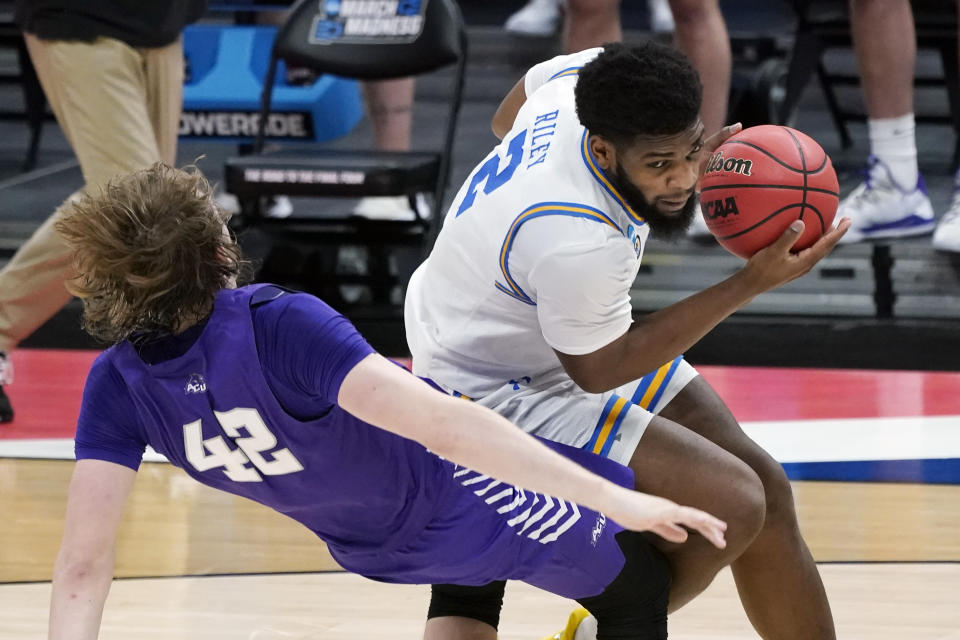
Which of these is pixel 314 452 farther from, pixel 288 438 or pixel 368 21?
pixel 368 21

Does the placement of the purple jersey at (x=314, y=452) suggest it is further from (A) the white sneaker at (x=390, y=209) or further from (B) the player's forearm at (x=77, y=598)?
(A) the white sneaker at (x=390, y=209)

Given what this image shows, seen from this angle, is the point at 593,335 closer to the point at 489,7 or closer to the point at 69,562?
the point at 69,562

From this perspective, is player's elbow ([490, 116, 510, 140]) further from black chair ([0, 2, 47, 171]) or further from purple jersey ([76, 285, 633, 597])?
black chair ([0, 2, 47, 171])

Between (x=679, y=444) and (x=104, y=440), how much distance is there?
1005mm

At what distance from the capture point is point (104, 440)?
7.17 ft

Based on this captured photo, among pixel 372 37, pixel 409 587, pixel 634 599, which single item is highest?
pixel 634 599

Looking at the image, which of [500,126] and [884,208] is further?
[884,208]

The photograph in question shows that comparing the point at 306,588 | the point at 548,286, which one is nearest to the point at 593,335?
the point at 548,286

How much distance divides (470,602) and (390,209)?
3404mm

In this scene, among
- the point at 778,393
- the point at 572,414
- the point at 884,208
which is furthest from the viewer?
the point at 884,208

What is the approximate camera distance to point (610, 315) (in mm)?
2529

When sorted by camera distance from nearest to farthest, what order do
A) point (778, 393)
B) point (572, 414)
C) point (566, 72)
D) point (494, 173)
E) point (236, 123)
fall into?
point (572, 414)
point (494, 173)
point (566, 72)
point (778, 393)
point (236, 123)

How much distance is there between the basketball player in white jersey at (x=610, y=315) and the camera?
2502mm

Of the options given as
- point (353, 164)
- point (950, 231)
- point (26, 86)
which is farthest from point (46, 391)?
point (950, 231)
